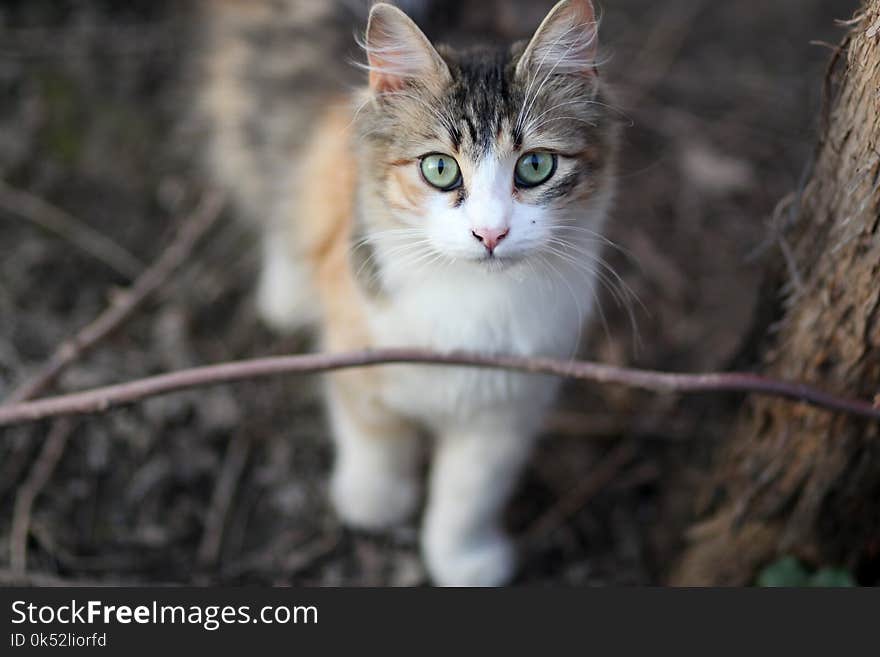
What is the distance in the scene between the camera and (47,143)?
2.91 meters

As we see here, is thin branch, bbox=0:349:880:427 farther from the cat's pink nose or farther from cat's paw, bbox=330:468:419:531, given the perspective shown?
cat's paw, bbox=330:468:419:531

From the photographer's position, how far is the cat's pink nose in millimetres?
1577

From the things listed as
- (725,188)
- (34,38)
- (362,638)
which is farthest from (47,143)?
(725,188)

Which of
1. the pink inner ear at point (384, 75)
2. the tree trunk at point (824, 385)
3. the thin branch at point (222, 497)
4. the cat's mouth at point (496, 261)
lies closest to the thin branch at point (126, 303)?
the thin branch at point (222, 497)

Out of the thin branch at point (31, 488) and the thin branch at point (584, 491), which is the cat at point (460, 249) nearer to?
the thin branch at point (584, 491)

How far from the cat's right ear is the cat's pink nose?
358 mm

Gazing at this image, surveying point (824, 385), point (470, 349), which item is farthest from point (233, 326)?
point (824, 385)

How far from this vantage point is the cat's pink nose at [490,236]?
5.17 feet

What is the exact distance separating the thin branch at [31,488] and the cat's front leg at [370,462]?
29.5 inches

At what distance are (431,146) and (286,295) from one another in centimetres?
122

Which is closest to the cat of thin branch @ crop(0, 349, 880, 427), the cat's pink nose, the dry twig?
the cat's pink nose

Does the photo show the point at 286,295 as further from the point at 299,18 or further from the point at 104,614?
the point at 104,614

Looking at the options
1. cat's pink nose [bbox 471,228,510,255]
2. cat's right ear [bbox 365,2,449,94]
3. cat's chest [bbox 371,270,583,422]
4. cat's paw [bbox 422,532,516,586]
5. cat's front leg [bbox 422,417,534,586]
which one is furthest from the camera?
cat's paw [bbox 422,532,516,586]

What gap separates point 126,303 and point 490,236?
1381 millimetres
